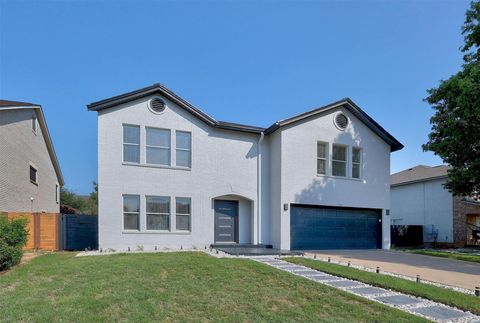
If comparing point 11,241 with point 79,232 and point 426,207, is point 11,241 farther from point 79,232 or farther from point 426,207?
point 426,207

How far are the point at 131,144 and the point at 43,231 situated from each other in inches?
197

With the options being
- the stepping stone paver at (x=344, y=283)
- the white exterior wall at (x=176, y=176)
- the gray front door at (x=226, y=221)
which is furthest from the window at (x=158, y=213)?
the stepping stone paver at (x=344, y=283)

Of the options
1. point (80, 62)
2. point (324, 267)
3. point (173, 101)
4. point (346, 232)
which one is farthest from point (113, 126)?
point (346, 232)

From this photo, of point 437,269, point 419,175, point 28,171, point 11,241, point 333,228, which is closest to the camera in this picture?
point 11,241

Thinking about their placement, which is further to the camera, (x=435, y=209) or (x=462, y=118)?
(x=435, y=209)

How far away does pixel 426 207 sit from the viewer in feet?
79.5

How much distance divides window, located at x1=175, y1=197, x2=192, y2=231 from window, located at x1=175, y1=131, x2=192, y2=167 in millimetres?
1597

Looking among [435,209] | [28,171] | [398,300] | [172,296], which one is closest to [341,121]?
[398,300]

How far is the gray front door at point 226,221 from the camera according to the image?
611 inches

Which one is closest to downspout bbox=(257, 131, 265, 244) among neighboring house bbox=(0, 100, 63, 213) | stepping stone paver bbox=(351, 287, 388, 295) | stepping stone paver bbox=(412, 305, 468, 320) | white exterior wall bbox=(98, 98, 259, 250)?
white exterior wall bbox=(98, 98, 259, 250)

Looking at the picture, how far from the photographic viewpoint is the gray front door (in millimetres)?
15516

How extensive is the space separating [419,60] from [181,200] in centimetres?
1278

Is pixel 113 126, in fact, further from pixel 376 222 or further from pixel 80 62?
pixel 376 222

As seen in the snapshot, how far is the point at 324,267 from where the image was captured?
9805mm
